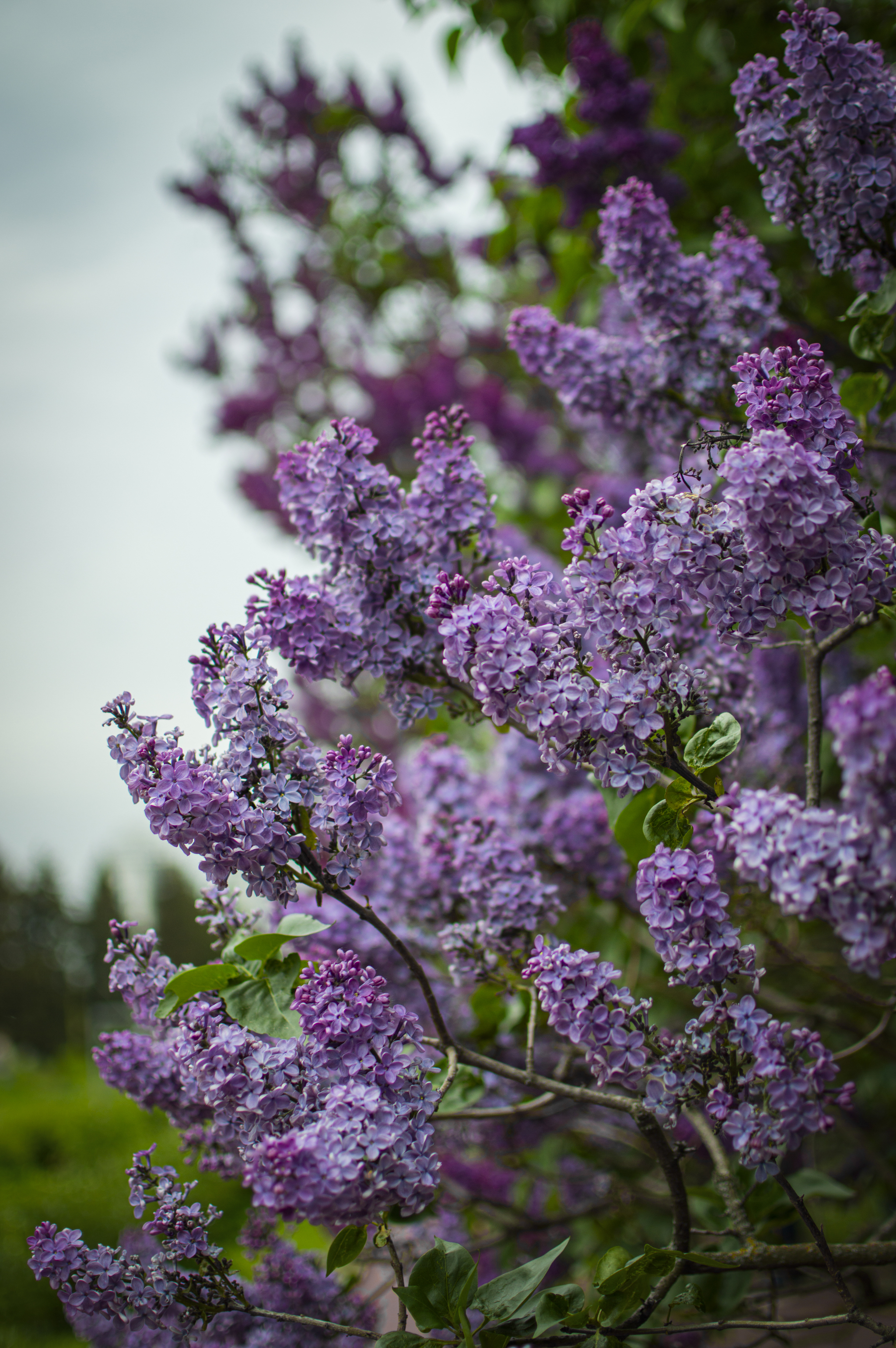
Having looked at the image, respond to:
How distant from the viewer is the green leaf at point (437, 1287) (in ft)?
4.14

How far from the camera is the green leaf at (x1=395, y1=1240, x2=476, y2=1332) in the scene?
1.26 meters

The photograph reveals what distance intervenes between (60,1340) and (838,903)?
17.4ft

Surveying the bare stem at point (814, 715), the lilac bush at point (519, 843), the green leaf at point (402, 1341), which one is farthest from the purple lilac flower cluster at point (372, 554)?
the green leaf at point (402, 1341)

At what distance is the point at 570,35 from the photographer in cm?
265

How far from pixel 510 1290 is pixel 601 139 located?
2802mm

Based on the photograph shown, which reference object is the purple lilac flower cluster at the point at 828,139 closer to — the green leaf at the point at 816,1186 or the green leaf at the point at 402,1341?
the green leaf at the point at 816,1186

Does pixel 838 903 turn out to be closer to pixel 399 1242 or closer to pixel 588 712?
pixel 588 712

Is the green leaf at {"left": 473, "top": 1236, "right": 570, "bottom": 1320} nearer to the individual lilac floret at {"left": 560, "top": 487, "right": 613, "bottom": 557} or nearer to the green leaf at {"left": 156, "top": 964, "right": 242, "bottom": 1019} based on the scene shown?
the green leaf at {"left": 156, "top": 964, "right": 242, "bottom": 1019}

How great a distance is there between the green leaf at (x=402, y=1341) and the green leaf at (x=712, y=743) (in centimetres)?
90

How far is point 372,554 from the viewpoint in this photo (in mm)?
1584

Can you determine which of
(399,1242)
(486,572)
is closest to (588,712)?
(486,572)

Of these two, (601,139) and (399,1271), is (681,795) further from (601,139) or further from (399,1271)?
(601,139)

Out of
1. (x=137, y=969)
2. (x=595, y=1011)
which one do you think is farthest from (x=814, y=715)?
(x=137, y=969)

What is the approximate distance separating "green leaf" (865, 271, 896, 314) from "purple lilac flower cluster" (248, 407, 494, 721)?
82 centimetres
